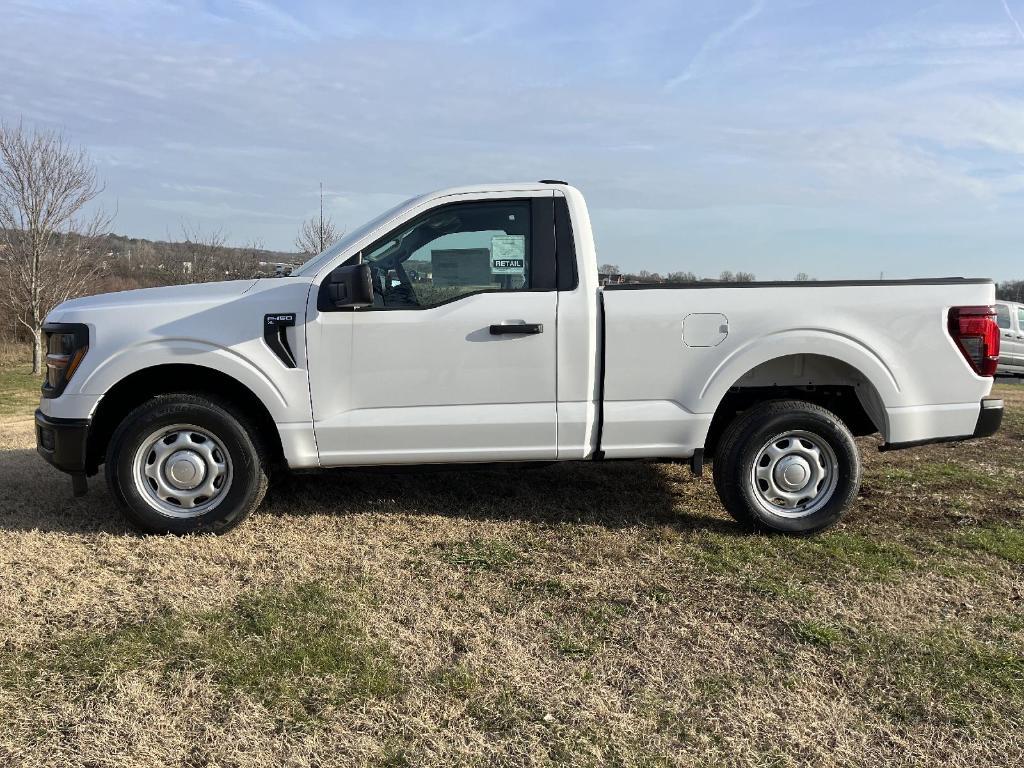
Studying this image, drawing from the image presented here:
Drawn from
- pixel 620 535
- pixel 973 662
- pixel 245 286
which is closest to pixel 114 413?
pixel 245 286

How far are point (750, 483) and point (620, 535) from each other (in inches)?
32.3

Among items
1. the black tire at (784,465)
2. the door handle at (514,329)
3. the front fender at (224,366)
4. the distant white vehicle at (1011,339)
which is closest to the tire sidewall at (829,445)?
the black tire at (784,465)

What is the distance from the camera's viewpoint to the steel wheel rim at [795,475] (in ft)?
14.1

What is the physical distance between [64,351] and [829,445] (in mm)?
4441

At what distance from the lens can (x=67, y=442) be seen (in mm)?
4086

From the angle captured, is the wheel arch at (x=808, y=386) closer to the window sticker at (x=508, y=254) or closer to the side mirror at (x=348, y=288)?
the window sticker at (x=508, y=254)

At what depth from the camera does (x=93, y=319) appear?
13.3 feet

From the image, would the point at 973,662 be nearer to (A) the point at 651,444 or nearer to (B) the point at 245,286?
(A) the point at 651,444

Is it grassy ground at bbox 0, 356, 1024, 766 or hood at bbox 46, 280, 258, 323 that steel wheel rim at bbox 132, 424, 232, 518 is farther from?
hood at bbox 46, 280, 258, 323

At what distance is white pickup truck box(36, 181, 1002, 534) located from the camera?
4.07 meters

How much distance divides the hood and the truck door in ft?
2.04

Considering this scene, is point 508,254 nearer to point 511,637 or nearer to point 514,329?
point 514,329

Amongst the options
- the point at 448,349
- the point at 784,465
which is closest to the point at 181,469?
the point at 448,349

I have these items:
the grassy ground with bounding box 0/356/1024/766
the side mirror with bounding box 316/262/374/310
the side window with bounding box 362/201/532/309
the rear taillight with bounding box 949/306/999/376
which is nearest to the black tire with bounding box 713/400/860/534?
the grassy ground with bounding box 0/356/1024/766
